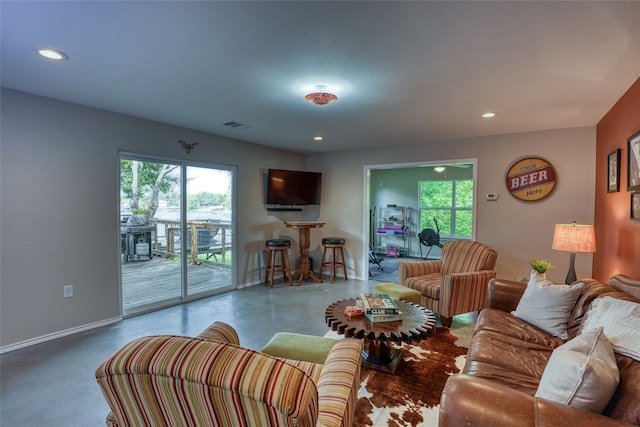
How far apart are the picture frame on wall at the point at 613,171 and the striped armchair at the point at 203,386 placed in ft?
11.5

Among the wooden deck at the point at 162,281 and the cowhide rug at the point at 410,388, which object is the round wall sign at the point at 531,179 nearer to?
the cowhide rug at the point at 410,388

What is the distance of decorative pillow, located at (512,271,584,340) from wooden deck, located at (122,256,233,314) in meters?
3.98

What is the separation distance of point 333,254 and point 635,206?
12.9ft

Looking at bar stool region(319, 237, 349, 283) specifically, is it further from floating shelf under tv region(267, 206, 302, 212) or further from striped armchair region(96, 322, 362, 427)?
striped armchair region(96, 322, 362, 427)

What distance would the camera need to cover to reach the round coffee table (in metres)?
2.11

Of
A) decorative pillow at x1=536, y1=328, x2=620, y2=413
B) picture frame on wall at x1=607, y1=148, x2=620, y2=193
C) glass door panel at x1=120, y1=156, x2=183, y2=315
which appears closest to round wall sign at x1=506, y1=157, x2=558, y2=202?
picture frame on wall at x1=607, y1=148, x2=620, y2=193

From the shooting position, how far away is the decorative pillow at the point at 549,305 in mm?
2201

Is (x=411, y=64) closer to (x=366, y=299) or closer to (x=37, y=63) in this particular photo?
(x=366, y=299)

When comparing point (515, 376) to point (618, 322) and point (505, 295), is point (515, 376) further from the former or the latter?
point (505, 295)

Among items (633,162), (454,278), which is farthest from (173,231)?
(633,162)

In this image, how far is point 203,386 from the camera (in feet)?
2.62

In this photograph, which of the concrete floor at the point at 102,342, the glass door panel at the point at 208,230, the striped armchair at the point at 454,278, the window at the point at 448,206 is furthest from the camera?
the window at the point at 448,206

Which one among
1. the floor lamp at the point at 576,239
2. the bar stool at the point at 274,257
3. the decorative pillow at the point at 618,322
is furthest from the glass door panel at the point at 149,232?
the floor lamp at the point at 576,239

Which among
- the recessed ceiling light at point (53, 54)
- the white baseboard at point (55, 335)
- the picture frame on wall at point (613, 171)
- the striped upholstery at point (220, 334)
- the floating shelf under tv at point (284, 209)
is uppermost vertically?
the recessed ceiling light at point (53, 54)
